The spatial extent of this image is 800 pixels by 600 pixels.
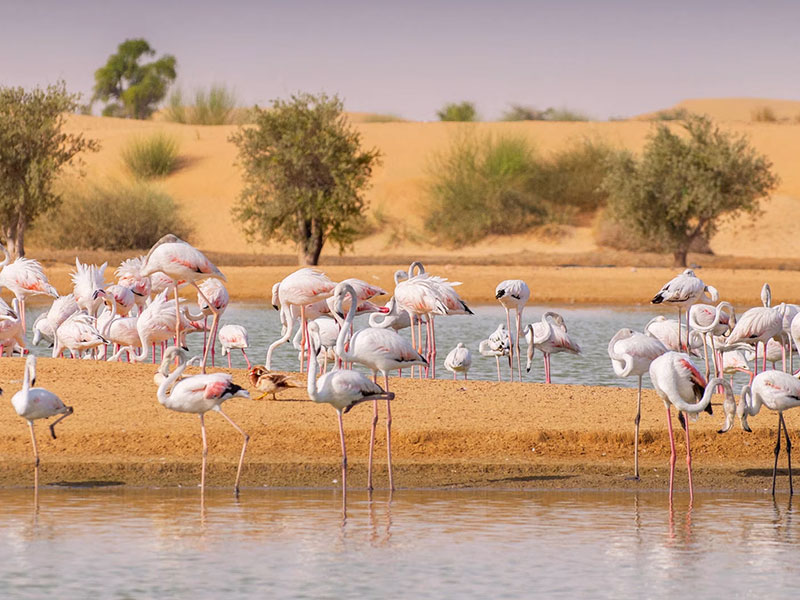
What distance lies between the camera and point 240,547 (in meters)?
7.64

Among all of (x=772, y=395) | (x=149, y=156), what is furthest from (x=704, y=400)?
(x=149, y=156)

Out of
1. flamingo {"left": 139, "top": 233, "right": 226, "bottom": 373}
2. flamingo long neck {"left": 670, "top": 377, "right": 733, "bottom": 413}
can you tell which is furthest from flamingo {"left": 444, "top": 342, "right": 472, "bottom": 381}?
flamingo long neck {"left": 670, "top": 377, "right": 733, "bottom": 413}

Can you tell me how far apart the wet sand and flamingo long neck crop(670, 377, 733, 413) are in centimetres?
82

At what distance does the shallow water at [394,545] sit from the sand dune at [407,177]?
1318 inches

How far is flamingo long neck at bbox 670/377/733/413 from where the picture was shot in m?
9.01

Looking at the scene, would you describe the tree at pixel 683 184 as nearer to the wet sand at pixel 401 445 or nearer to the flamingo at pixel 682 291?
the flamingo at pixel 682 291

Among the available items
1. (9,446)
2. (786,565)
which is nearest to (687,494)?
(786,565)

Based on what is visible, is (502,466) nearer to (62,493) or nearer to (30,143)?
(62,493)

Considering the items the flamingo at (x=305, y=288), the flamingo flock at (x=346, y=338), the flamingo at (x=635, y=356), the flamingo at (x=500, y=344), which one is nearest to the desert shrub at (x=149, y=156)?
the flamingo flock at (x=346, y=338)

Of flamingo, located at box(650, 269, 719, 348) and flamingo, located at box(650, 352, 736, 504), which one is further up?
flamingo, located at box(650, 269, 719, 348)

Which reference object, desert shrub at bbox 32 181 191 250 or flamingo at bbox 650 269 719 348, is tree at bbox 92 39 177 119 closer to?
desert shrub at bbox 32 181 191 250

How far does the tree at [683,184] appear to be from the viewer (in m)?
34.6

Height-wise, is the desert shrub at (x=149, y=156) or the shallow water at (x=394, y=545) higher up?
the desert shrub at (x=149, y=156)

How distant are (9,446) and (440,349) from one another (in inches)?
376
